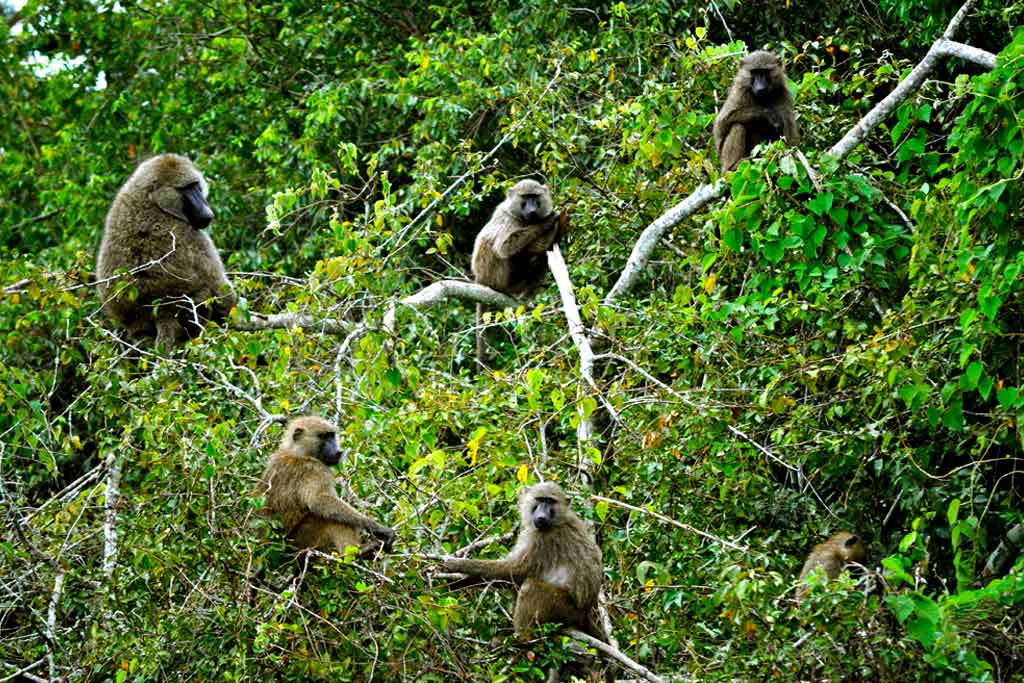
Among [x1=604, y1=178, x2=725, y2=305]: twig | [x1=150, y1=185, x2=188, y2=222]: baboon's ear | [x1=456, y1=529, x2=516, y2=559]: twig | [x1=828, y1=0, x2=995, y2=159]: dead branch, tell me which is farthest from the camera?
[x1=150, y1=185, x2=188, y2=222]: baboon's ear

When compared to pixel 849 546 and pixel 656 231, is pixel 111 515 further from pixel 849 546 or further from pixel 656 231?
pixel 849 546

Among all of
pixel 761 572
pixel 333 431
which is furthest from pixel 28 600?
pixel 761 572

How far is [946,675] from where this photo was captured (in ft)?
18.2

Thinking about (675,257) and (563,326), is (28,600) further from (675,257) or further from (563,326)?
(675,257)

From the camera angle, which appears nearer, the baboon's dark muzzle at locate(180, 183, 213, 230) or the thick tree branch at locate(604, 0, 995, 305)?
the thick tree branch at locate(604, 0, 995, 305)

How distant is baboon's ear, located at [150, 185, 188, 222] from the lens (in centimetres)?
980

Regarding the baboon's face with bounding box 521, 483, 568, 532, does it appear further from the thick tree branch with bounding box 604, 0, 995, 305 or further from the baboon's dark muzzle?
the baboon's dark muzzle

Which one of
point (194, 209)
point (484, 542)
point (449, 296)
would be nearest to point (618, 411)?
point (484, 542)

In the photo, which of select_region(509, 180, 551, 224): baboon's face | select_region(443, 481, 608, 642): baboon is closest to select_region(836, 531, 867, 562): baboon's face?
select_region(443, 481, 608, 642): baboon

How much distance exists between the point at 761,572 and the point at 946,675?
2.98 ft

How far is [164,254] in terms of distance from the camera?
950 cm

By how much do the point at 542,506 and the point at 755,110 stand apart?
445 centimetres

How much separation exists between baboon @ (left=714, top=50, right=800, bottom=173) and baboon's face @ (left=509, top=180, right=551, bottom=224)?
155cm

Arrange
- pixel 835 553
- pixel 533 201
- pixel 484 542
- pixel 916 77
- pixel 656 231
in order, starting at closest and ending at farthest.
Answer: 1. pixel 484 542
2. pixel 916 77
3. pixel 835 553
4. pixel 656 231
5. pixel 533 201
